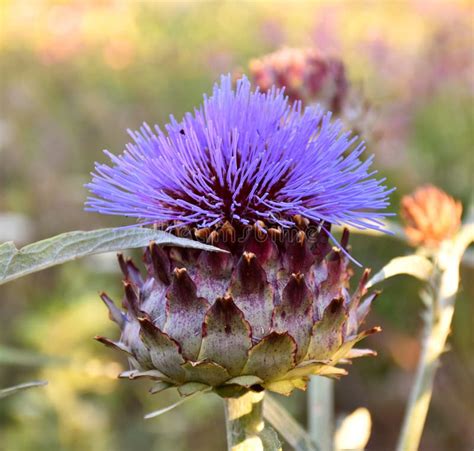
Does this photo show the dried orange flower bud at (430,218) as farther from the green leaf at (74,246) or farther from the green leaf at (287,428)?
the green leaf at (74,246)

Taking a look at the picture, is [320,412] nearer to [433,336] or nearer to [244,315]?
[433,336]

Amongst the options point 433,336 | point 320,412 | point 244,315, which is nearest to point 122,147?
point 320,412

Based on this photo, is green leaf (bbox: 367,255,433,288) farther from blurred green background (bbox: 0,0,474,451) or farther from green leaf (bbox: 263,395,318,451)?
blurred green background (bbox: 0,0,474,451)

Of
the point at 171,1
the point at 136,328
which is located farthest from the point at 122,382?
the point at 171,1

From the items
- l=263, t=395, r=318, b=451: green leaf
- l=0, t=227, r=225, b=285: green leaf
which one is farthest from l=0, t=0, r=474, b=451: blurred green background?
l=0, t=227, r=225, b=285: green leaf

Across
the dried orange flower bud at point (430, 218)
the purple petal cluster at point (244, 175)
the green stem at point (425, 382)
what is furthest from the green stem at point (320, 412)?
the purple petal cluster at point (244, 175)

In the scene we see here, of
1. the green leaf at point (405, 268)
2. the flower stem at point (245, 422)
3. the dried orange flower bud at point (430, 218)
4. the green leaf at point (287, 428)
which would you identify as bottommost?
the green leaf at point (287, 428)
